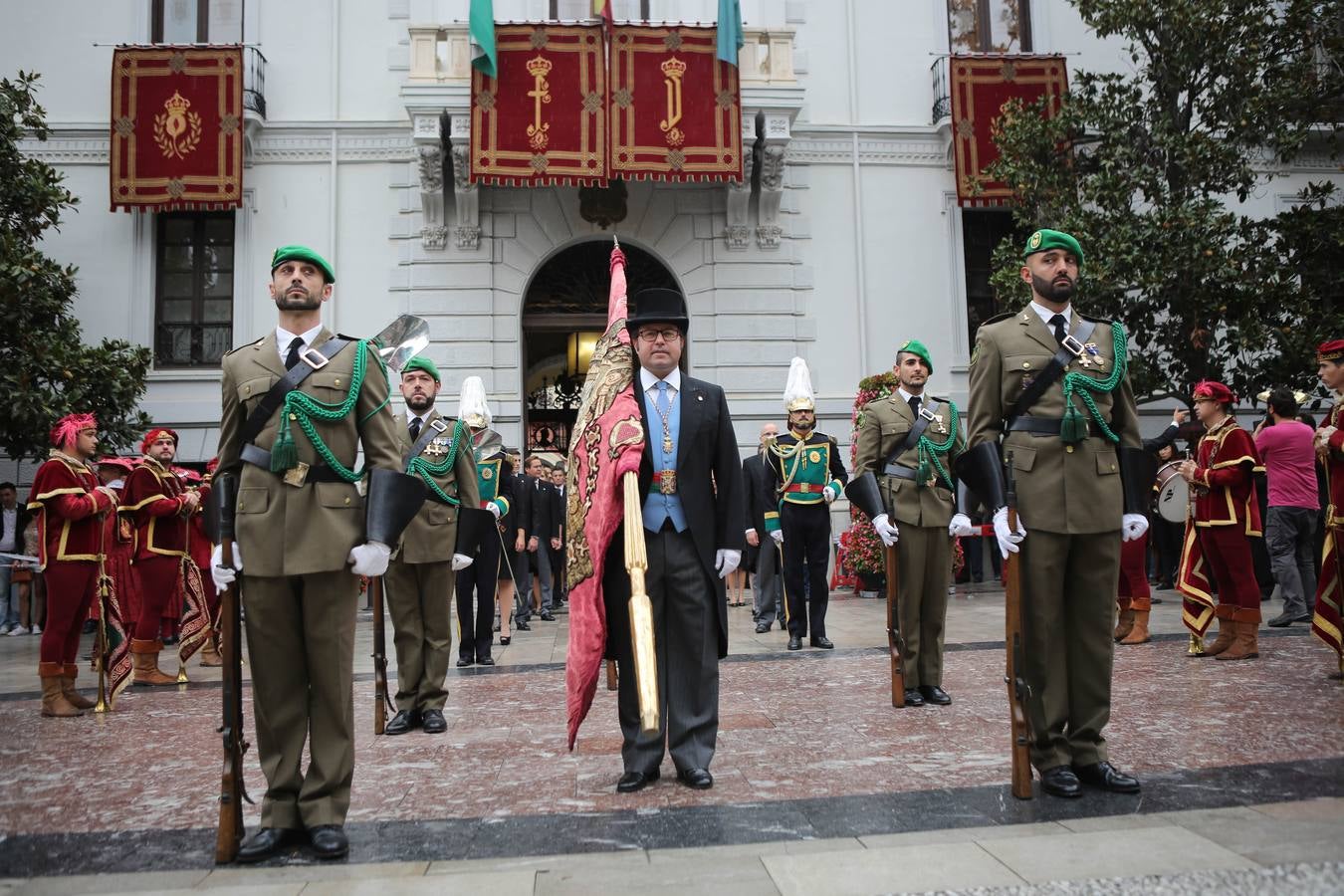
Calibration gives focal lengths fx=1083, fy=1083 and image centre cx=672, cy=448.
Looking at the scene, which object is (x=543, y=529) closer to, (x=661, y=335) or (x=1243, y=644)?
(x=1243, y=644)

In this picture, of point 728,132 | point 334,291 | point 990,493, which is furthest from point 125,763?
point 728,132

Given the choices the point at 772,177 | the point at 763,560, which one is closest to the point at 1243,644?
the point at 763,560

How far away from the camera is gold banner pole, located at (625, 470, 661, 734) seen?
13.5 ft

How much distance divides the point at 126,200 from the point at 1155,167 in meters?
14.7

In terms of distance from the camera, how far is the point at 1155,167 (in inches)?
578

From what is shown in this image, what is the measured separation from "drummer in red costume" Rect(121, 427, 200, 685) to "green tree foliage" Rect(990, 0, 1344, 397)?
34.4 feet

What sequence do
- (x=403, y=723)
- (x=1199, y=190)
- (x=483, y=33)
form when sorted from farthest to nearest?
(x=1199, y=190)
(x=483, y=33)
(x=403, y=723)

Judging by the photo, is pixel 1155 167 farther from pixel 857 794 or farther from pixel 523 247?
pixel 857 794

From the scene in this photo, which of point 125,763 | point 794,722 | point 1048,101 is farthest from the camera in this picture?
point 1048,101

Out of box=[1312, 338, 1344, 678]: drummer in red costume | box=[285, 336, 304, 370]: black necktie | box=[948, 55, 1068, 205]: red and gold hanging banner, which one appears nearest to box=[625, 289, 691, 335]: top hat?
box=[285, 336, 304, 370]: black necktie

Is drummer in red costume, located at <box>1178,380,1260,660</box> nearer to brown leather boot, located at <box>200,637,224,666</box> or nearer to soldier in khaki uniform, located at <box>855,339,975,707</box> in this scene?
soldier in khaki uniform, located at <box>855,339,975,707</box>

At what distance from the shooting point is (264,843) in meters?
3.85

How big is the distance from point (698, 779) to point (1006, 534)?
1.65m

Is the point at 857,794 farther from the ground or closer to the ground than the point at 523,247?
closer to the ground
